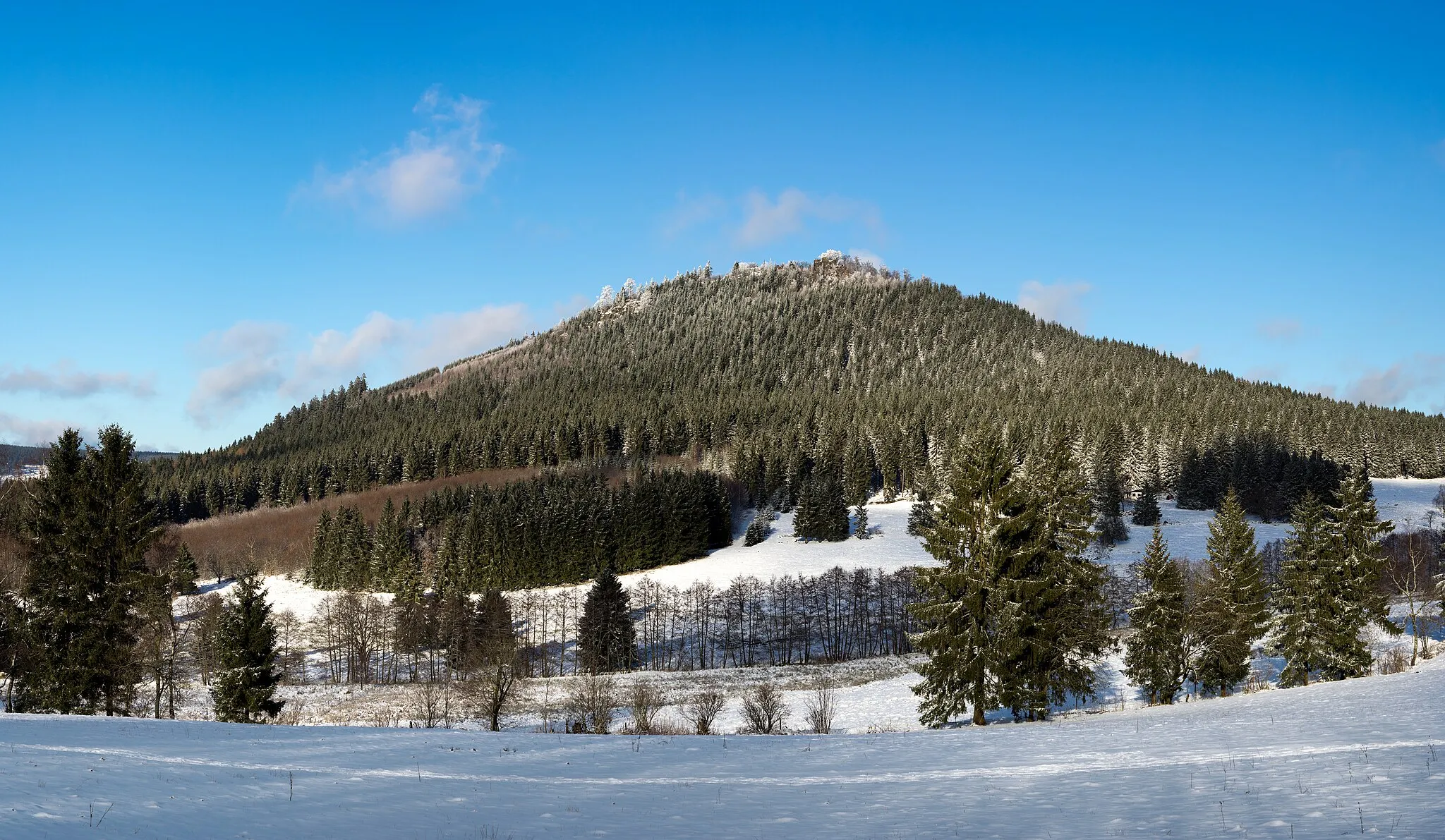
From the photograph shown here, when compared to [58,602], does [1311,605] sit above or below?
below

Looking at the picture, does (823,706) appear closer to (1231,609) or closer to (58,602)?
(1231,609)

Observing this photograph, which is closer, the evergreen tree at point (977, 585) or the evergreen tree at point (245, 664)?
the evergreen tree at point (977, 585)

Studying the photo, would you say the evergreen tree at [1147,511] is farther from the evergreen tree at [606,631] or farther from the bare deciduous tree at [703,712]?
the bare deciduous tree at [703,712]

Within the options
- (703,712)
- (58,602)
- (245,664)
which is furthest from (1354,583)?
(58,602)

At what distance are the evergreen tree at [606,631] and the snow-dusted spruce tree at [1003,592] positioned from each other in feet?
157

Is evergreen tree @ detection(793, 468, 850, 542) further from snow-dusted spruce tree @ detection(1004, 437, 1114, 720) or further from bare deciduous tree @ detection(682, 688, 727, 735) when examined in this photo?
snow-dusted spruce tree @ detection(1004, 437, 1114, 720)

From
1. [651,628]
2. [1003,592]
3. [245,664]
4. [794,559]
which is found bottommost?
[651,628]

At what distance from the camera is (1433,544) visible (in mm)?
92938

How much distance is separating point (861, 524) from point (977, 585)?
88168 millimetres

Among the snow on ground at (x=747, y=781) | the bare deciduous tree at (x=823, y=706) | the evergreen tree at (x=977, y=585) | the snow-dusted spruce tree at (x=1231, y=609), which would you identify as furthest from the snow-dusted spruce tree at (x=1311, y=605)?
the bare deciduous tree at (x=823, y=706)

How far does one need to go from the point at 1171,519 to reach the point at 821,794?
390 feet

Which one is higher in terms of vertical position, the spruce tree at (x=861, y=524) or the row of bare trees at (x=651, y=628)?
the spruce tree at (x=861, y=524)

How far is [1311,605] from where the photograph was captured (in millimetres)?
43719

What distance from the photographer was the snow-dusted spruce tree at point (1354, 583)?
140 ft
